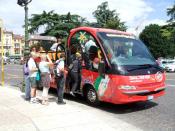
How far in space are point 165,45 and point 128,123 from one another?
56.5 m

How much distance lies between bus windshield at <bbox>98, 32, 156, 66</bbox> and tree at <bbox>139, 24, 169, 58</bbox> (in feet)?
173

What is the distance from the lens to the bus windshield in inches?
400

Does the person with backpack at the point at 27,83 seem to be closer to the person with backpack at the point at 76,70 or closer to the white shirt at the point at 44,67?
the white shirt at the point at 44,67

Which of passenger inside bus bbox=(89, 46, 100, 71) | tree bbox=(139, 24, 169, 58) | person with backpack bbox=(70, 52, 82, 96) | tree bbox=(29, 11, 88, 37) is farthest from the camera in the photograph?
tree bbox=(29, 11, 88, 37)

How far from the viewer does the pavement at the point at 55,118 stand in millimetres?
8000

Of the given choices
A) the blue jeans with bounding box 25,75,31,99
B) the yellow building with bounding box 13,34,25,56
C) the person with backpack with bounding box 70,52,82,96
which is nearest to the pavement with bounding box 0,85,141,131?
the blue jeans with bounding box 25,75,31,99

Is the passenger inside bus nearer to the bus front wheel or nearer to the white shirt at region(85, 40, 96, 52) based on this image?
the white shirt at region(85, 40, 96, 52)

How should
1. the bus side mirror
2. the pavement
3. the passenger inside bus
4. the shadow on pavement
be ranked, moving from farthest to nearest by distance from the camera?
the passenger inside bus, the shadow on pavement, the bus side mirror, the pavement

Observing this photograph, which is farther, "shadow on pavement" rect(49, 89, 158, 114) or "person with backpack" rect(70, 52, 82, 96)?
"person with backpack" rect(70, 52, 82, 96)

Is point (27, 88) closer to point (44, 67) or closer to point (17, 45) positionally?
point (44, 67)

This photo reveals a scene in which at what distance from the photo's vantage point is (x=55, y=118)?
888cm

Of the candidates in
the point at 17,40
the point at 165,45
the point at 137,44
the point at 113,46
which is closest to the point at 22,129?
the point at 113,46

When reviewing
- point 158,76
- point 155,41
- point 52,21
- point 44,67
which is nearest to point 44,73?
point 44,67

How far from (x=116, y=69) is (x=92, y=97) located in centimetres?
153
